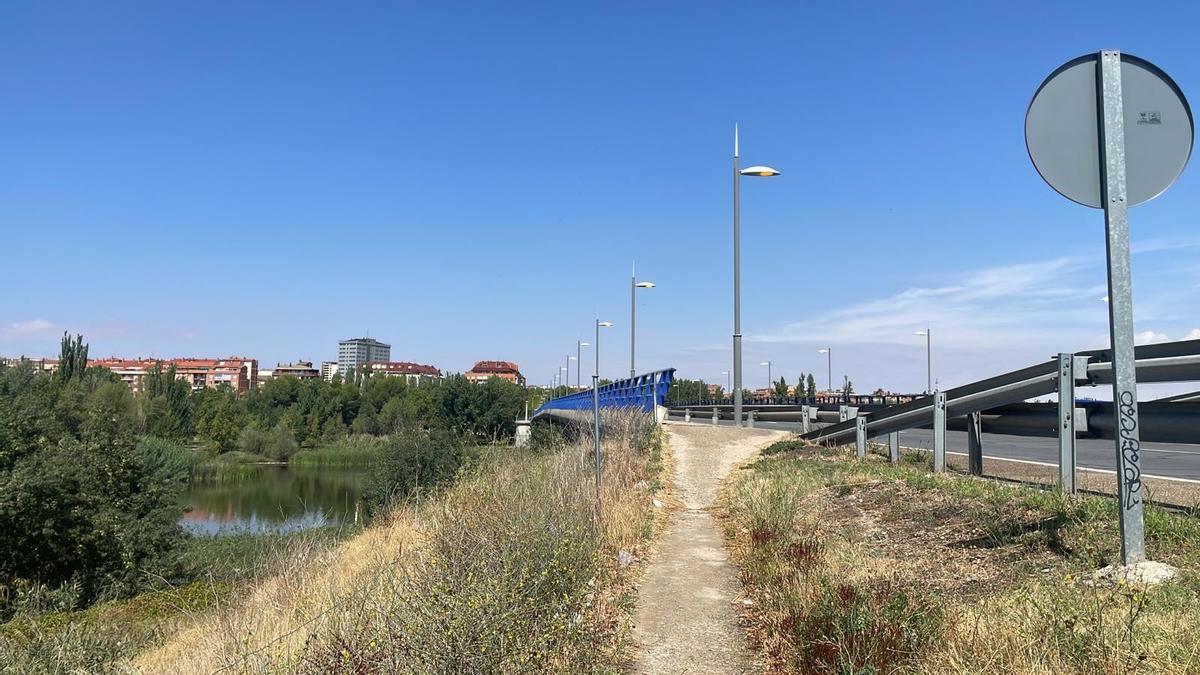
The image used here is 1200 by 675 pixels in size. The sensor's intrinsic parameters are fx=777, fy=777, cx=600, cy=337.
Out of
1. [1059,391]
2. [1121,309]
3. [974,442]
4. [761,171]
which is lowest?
[974,442]

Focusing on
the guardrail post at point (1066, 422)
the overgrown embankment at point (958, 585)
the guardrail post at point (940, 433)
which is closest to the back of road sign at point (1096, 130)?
the overgrown embankment at point (958, 585)

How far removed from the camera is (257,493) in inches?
2608

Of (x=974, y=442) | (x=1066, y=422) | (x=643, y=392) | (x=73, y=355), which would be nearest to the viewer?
(x=1066, y=422)

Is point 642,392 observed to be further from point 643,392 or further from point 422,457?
point 422,457

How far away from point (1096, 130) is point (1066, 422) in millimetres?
3075

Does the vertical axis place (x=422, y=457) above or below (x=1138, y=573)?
below

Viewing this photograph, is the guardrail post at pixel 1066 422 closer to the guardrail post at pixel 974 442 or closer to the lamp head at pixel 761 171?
the guardrail post at pixel 974 442

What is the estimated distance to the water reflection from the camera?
151 feet

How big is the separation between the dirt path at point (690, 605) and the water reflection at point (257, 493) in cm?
3354

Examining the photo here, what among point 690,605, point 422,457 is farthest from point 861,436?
point 690,605

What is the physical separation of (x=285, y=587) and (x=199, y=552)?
32.9 m

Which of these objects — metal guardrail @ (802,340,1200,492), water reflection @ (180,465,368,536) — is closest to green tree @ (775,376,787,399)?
water reflection @ (180,465,368,536)

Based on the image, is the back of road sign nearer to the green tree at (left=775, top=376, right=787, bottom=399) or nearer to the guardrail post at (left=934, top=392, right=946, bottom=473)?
the guardrail post at (left=934, top=392, right=946, bottom=473)

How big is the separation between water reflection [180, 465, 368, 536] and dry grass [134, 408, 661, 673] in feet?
110
